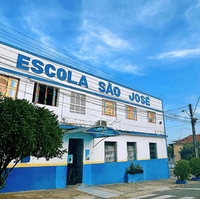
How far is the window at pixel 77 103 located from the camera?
14.5m

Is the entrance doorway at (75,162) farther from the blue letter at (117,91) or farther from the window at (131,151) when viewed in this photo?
the blue letter at (117,91)

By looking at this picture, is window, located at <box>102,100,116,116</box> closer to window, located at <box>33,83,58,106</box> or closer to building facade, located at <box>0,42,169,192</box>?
building facade, located at <box>0,42,169,192</box>

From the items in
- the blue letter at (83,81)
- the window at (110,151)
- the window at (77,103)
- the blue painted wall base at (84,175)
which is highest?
the blue letter at (83,81)

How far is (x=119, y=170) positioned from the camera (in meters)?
15.9

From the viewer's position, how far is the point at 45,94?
13305 millimetres

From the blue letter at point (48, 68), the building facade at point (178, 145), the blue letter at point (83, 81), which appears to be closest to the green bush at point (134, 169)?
the blue letter at point (83, 81)

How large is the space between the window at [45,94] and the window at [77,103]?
146cm

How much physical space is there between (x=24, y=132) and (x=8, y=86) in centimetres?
618

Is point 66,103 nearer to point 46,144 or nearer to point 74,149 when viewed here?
point 74,149

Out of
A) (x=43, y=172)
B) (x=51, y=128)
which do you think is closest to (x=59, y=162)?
(x=43, y=172)

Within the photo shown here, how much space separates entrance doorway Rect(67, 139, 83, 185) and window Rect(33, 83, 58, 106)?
3837 millimetres

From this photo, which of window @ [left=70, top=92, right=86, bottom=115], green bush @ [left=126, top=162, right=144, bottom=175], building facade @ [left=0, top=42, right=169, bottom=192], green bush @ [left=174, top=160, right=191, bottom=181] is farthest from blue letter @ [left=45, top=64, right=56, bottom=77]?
green bush @ [left=174, top=160, right=191, bottom=181]

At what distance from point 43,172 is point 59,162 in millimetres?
1306

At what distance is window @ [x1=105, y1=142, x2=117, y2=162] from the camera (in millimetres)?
15905
